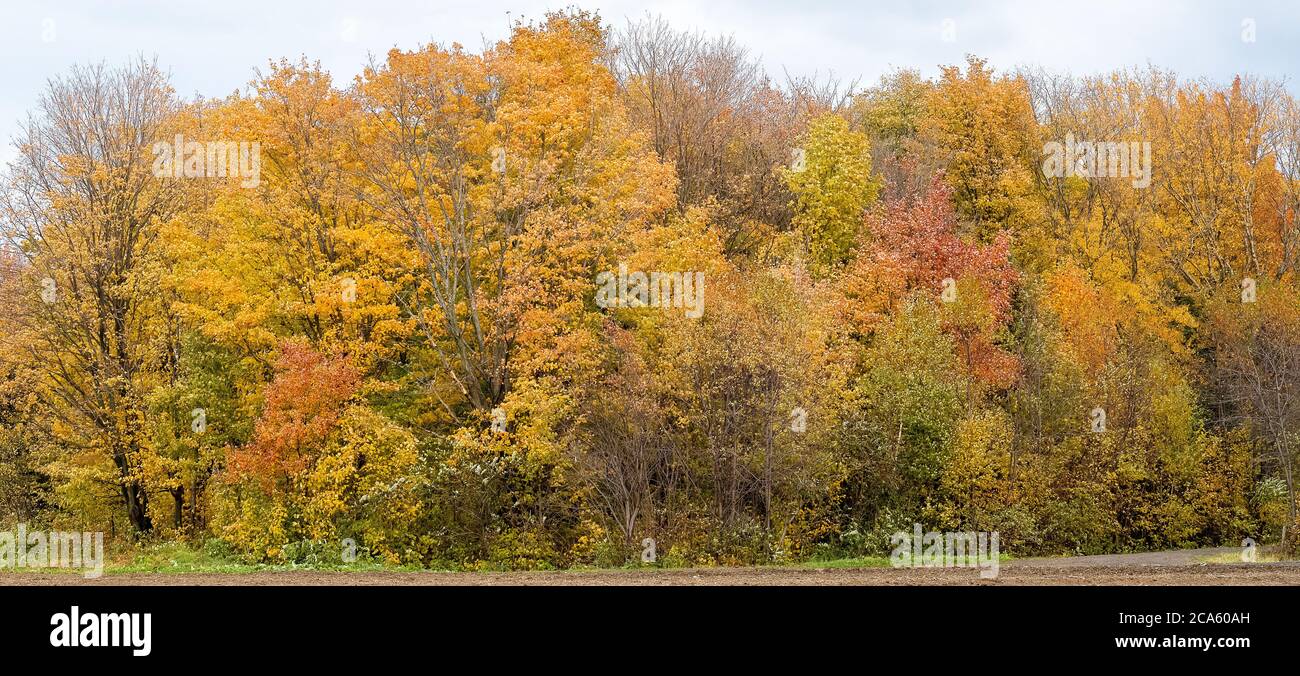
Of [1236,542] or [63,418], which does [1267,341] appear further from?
[63,418]

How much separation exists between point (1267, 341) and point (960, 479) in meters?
13.0

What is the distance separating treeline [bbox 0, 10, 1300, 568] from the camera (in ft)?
103

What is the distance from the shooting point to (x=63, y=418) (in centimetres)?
3684
